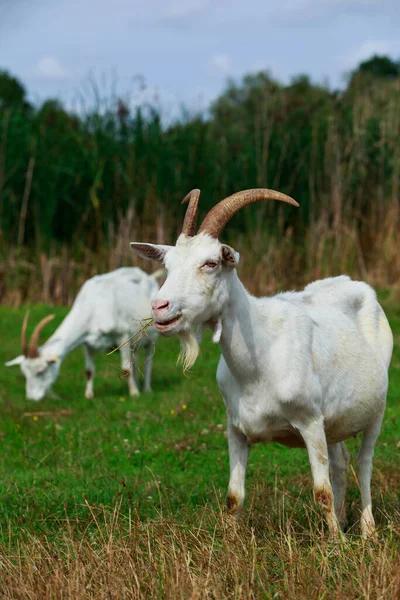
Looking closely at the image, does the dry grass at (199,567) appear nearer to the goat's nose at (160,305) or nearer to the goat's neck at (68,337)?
the goat's nose at (160,305)

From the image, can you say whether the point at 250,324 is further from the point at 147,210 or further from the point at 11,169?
the point at 11,169

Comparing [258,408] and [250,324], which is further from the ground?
[250,324]

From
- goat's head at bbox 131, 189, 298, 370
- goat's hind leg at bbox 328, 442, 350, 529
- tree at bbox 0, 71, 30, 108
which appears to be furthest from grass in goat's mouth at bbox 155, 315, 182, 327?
tree at bbox 0, 71, 30, 108

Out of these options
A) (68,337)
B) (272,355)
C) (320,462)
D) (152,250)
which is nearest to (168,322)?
(152,250)

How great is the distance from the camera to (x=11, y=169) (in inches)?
609

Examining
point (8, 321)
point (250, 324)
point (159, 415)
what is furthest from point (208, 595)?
point (8, 321)

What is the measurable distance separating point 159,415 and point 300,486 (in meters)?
2.90

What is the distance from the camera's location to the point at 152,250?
482 cm

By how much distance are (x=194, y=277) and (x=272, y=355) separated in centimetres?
73

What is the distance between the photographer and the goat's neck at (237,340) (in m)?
4.83

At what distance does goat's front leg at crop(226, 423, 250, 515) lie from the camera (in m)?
5.04

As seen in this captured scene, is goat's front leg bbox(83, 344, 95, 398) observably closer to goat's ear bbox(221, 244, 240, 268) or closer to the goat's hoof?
the goat's hoof

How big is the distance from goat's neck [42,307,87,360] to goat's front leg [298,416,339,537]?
638 centimetres

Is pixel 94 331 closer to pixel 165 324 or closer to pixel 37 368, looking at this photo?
pixel 37 368
